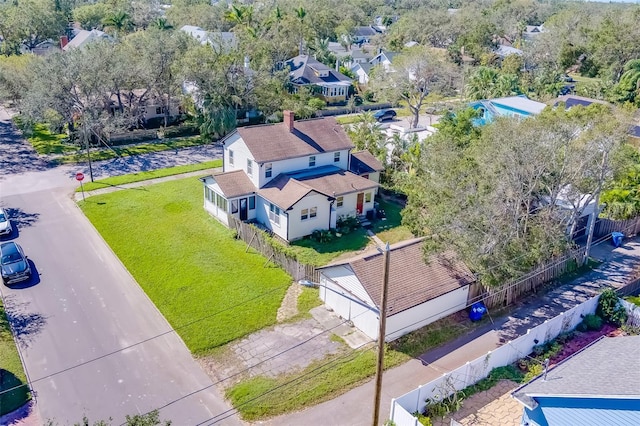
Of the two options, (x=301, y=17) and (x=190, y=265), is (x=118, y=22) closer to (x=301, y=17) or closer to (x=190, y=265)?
(x=301, y=17)

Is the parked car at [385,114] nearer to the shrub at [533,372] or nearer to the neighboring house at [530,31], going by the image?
the shrub at [533,372]

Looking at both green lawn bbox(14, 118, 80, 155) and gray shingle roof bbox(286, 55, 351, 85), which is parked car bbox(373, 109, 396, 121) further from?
green lawn bbox(14, 118, 80, 155)

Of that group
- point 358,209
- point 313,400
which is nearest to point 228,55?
point 358,209

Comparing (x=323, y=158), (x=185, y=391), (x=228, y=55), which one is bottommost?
(x=185, y=391)

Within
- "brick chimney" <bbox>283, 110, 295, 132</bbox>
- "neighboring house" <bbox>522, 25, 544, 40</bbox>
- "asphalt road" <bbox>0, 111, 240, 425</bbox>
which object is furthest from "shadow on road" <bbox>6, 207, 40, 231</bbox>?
"neighboring house" <bbox>522, 25, 544, 40</bbox>

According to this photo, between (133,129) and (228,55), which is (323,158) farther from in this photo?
(133,129)

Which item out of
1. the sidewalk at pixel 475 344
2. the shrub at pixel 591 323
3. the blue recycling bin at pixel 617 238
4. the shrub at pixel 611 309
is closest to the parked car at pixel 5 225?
the sidewalk at pixel 475 344
